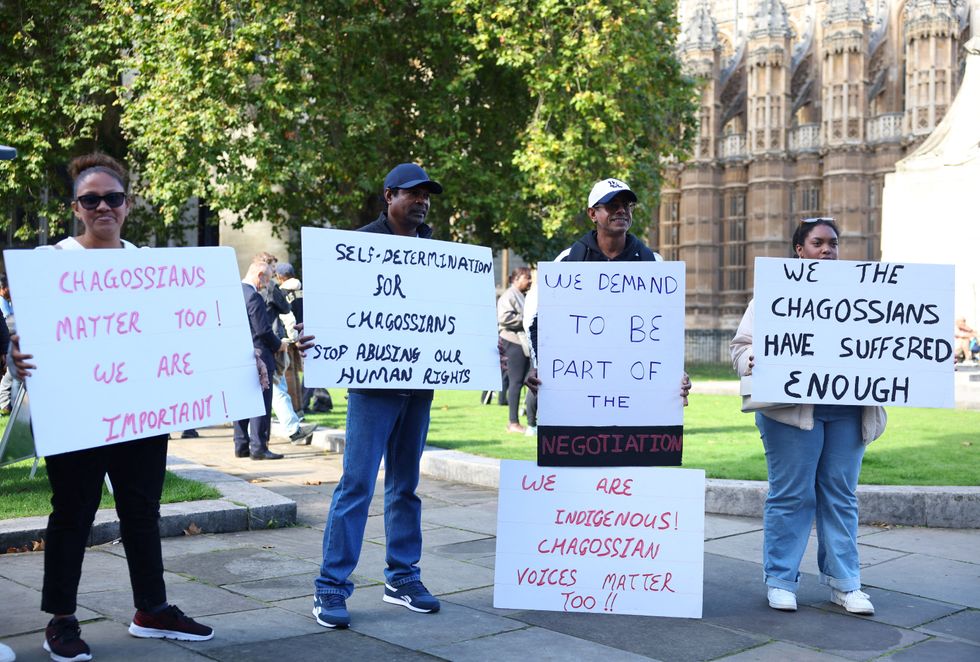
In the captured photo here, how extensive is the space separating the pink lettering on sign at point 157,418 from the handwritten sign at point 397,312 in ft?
1.56

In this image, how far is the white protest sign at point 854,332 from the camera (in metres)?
4.91

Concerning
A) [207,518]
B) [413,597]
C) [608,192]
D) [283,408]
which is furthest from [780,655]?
[283,408]

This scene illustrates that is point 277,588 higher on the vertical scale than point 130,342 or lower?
lower

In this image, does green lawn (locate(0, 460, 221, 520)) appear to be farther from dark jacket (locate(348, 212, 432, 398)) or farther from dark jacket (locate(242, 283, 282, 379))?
dark jacket (locate(348, 212, 432, 398))

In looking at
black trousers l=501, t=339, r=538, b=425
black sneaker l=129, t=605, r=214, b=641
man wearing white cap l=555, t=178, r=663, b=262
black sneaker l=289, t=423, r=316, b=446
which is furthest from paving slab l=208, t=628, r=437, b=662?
black trousers l=501, t=339, r=538, b=425

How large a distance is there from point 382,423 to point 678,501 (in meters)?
1.38

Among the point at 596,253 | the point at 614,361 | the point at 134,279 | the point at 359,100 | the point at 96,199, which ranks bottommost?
the point at 614,361

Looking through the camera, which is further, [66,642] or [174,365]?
[174,365]

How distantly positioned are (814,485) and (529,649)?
167cm

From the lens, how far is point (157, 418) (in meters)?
4.06

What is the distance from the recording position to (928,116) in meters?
46.7

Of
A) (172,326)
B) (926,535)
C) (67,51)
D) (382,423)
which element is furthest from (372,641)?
(67,51)

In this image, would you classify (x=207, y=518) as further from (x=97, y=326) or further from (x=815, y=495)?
(x=815, y=495)

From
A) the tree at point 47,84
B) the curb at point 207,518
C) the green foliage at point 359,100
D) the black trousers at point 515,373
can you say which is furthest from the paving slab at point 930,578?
the tree at point 47,84
